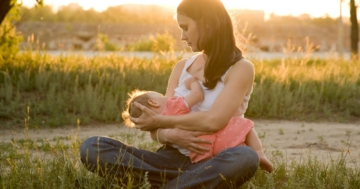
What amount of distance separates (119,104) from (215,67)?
510cm

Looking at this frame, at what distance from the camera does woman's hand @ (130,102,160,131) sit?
3664mm

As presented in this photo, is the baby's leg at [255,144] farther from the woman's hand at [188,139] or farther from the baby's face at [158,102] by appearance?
the baby's face at [158,102]

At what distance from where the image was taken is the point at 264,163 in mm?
3713

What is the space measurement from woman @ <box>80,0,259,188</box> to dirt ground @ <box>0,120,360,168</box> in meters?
1.88

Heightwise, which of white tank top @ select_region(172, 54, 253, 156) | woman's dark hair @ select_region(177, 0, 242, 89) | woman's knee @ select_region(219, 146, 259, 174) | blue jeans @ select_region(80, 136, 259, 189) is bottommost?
blue jeans @ select_region(80, 136, 259, 189)

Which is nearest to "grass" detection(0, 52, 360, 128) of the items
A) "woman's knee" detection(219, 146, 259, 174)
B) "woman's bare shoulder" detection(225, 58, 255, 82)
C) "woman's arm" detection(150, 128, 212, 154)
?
"woman's arm" detection(150, 128, 212, 154)

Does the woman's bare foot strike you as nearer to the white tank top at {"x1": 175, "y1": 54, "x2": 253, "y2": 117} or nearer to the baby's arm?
the white tank top at {"x1": 175, "y1": 54, "x2": 253, "y2": 117}

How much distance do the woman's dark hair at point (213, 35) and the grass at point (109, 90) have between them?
14.9 ft

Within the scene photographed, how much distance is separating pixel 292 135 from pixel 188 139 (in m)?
3.64

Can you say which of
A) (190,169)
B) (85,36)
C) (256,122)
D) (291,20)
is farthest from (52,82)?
(291,20)

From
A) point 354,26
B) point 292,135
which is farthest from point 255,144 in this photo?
→ point 354,26

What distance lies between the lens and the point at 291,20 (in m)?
45.0

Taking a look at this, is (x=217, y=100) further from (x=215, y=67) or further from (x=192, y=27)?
(x=192, y=27)

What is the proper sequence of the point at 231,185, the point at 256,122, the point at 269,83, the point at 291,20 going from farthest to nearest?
the point at 291,20 < the point at 269,83 < the point at 256,122 < the point at 231,185
